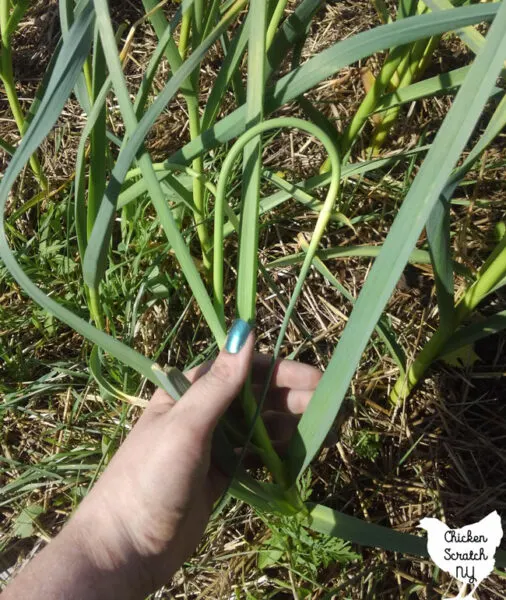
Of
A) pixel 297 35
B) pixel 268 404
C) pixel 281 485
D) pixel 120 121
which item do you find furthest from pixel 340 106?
pixel 281 485

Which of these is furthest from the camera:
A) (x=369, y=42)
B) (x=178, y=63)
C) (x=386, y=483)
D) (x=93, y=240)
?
(x=386, y=483)

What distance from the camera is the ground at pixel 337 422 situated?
1.06 metres

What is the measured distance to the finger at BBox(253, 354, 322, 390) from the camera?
94 cm

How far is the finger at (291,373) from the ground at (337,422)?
0.12m

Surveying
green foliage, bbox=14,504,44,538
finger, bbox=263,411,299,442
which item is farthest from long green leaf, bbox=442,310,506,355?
green foliage, bbox=14,504,44,538

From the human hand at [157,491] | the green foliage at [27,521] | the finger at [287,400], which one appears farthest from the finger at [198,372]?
the green foliage at [27,521]

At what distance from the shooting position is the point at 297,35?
86cm

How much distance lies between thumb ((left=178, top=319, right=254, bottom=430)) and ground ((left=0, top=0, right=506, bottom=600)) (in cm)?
32

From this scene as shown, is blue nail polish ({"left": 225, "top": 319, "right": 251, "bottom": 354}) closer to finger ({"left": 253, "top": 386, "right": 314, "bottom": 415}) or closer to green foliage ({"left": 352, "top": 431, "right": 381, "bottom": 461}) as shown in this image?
finger ({"left": 253, "top": 386, "right": 314, "bottom": 415})

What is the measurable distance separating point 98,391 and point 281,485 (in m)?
0.51

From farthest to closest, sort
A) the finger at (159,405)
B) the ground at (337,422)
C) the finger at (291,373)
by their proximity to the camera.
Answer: the ground at (337,422) < the finger at (291,373) < the finger at (159,405)

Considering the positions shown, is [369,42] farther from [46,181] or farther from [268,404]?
[46,181]

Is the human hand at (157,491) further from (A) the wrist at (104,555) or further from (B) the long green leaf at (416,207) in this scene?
(B) the long green leaf at (416,207)

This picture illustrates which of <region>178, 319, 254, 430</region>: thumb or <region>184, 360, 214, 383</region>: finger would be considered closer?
<region>178, 319, 254, 430</region>: thumb
